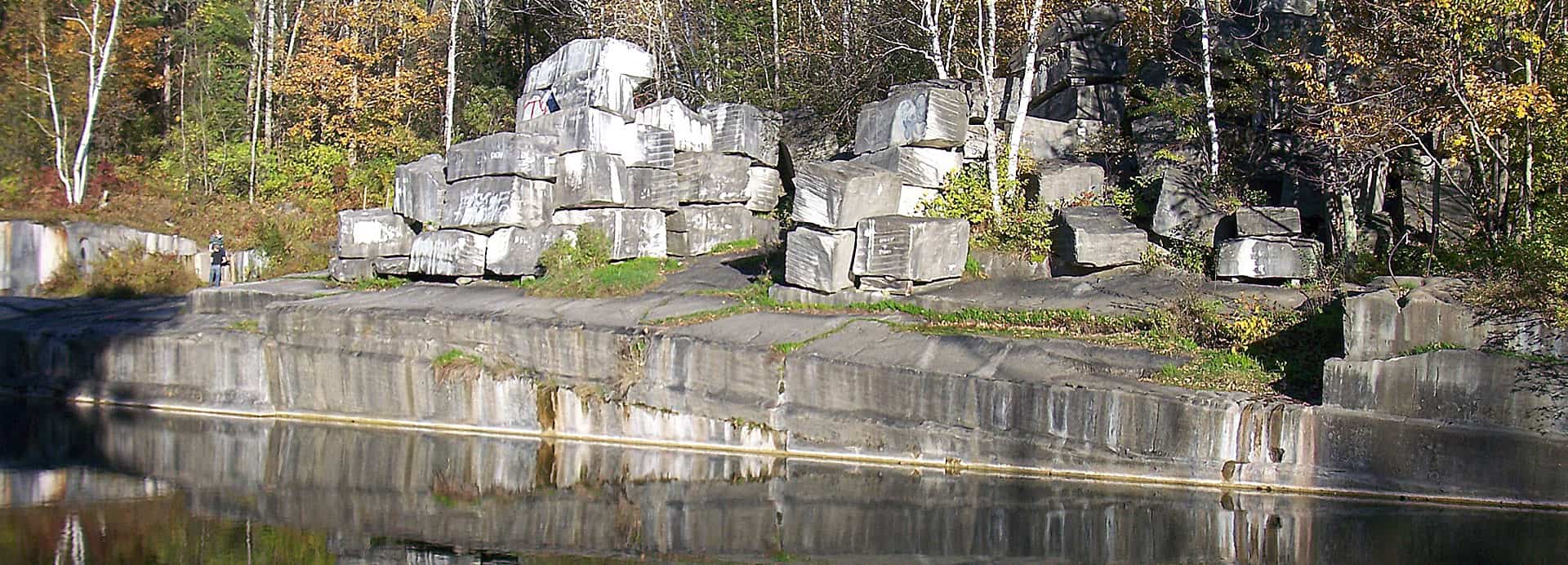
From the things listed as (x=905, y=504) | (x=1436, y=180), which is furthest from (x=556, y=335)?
(x=1436, y=180)

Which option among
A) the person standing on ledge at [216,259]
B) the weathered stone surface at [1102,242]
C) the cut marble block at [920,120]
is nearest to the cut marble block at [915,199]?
the cut marble block at [920,120]

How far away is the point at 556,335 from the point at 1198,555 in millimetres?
8177

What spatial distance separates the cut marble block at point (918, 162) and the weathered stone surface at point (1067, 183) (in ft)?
3.68

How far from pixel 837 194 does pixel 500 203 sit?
17.6ft

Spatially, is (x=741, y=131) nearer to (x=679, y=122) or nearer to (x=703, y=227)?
(x=679, y=122)

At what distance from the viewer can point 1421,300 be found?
38.8 feet

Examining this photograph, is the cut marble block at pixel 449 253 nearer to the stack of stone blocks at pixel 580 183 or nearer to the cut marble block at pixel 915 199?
the stack of stone blocks at pixel 580 183

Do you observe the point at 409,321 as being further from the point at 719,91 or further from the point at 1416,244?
the point at 1416,244

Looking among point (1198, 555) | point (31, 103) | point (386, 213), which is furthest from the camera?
point (31, 103)

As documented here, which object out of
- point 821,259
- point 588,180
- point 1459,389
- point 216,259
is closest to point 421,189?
point 588,180

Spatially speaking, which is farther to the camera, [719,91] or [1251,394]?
[719,91]

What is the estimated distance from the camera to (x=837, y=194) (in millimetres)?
15641

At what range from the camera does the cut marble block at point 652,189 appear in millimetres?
19109

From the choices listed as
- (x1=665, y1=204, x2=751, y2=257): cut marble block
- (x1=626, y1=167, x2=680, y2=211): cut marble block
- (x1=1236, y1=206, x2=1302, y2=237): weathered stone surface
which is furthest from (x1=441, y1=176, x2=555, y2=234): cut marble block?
(x1=1236, y1=206, x2=1302, y2=237): weathered stone surface
